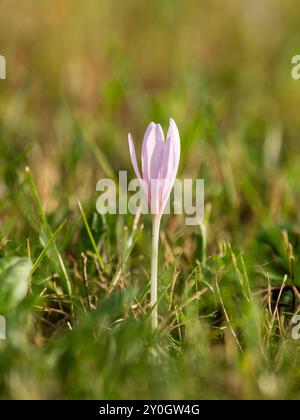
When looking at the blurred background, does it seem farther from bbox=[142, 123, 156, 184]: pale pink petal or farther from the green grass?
bbox=[142, 123, 156, 184]: pale pink petal

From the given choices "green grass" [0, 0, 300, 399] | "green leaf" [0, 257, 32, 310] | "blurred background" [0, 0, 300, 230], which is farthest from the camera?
"blurred background" [0, 0, 300, 230]

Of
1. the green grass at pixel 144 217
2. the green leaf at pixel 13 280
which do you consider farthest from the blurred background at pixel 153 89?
the green leaf at pixel 13 280

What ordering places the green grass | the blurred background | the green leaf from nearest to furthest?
the green grass < the green leaf < the blurred background

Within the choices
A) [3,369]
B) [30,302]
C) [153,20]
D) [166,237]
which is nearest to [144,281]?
[166,237]

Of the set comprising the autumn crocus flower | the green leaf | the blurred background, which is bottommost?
the green leaf

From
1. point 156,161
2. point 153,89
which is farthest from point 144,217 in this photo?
point 153,89

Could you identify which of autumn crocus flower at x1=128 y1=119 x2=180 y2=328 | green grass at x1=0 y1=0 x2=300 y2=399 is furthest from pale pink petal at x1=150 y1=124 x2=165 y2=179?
green grass at x1=0 y1=0 x2=300 y2=399

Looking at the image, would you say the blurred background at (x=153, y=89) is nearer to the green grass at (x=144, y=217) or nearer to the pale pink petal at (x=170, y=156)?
the green grass at (x=144, y=217)

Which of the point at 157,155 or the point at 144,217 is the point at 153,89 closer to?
the point at 144,217
